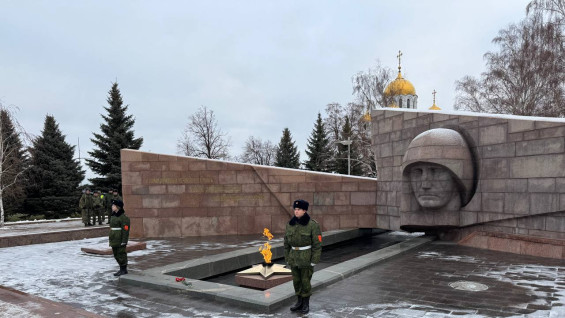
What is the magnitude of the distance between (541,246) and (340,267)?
4367 millimetres

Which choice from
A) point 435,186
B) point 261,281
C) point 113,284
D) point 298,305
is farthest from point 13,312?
point 435,186

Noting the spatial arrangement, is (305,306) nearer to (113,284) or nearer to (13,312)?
(113,284)

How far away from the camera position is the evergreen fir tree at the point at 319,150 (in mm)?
40213

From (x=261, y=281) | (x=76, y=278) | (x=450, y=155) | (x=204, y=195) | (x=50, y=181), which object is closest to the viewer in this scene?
(x=261, y=281)

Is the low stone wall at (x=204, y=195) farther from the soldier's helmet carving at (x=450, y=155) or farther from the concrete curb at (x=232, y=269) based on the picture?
the soldier's helmet carving at (x=450, y=155)

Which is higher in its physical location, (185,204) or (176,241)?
(185,204)

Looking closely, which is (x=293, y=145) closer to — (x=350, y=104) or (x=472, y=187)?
(x=350, y=104)

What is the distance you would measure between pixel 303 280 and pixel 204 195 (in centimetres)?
880

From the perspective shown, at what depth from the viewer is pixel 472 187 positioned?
9070 millimetres

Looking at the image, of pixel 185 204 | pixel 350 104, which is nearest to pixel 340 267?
pixel 185 204

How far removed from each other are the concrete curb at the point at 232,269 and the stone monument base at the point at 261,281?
0.50 metres

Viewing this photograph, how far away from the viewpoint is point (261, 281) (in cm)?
622

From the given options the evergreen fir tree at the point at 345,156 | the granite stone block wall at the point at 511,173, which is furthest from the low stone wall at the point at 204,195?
the evergreen fir tree at the point at 345,156

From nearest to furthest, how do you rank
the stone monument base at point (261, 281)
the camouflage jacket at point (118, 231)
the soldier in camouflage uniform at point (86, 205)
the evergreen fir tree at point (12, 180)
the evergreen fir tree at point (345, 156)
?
the stone monument base at point (261, 281)
the camouflage jacket at point (118, 231)
the soldier in camouflage uniform at point (86, 205)
the evergreen fir tree at point (12, 180)
the evergreen fir tree at point (345, 156)
